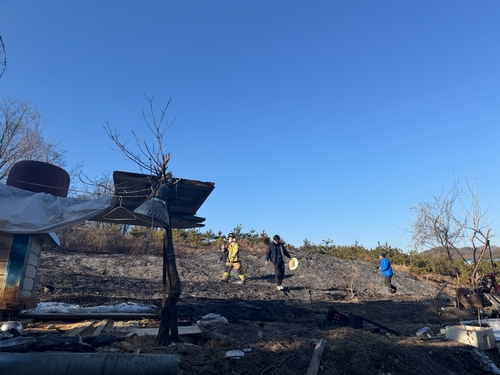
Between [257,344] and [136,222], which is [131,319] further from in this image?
[257,344]

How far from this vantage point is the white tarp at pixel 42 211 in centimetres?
654

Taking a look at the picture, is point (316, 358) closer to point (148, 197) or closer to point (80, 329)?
point (148, 197)

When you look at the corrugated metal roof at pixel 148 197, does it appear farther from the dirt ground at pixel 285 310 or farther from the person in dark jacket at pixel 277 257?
the person in dark jacket at pixel 277 257

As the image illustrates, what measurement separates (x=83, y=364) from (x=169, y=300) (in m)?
1.76

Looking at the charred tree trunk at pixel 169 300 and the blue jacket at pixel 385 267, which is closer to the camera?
the charred tree trunk at pixel 169 300

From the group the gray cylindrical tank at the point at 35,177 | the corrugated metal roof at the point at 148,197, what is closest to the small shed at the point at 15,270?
the gray cylindrical tank at the point at 35,177

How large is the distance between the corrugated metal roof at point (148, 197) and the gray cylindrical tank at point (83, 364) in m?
2.29

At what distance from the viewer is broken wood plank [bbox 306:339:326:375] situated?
15.3 ft

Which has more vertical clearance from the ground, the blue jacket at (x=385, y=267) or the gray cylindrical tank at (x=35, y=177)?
the gray cylindrical tank at (x=35, y=177)

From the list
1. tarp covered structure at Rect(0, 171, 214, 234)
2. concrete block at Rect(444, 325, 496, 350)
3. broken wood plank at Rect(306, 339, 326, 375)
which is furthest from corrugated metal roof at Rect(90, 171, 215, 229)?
concrete block at Rect(444, 325, 496, 350)

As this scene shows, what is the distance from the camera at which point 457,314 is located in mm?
10477

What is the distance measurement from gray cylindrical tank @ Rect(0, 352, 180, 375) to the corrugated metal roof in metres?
2.29

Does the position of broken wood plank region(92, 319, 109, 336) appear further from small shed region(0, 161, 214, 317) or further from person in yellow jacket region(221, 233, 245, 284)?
person in yellow jacket region(221, 233, 245, 284)

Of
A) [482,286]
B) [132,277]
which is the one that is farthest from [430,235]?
[132,277]
